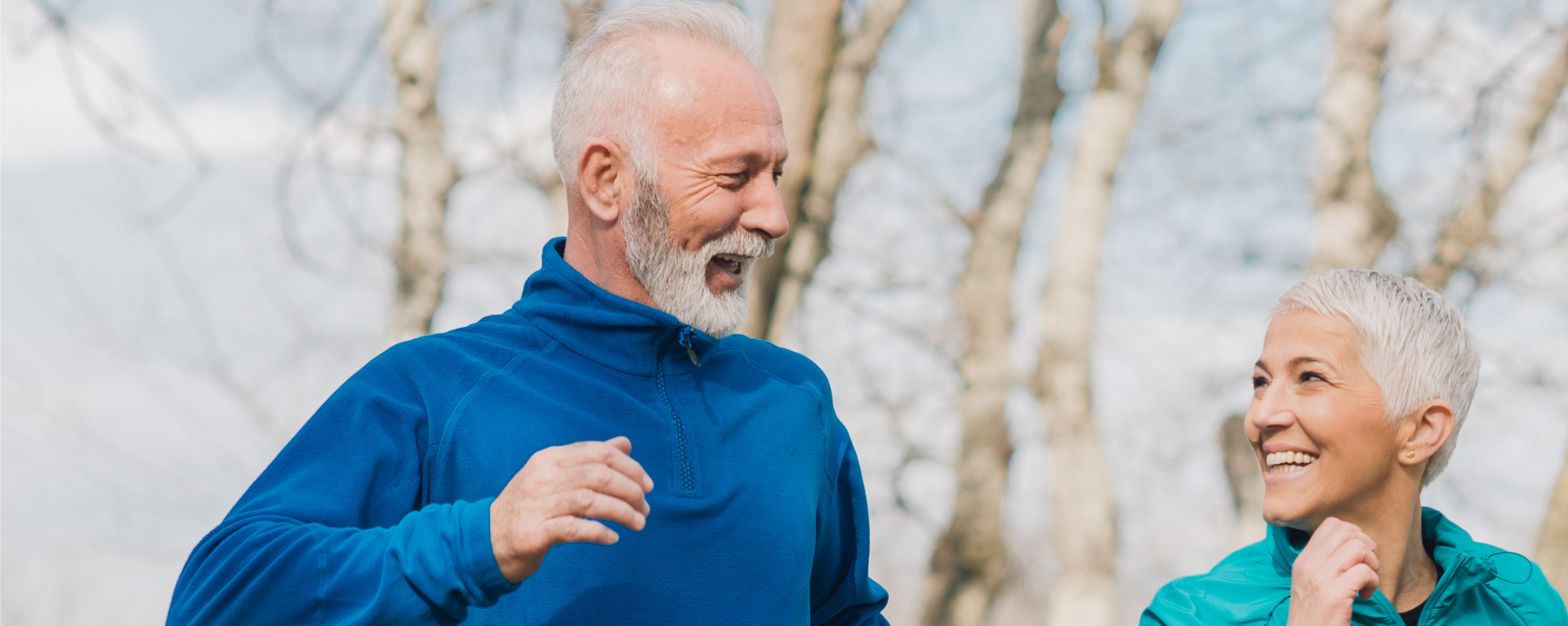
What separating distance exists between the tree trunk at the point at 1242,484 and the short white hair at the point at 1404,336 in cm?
682

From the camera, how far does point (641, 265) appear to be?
215 centimetres

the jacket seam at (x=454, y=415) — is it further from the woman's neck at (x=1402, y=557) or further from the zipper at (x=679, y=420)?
the woman's neck at (x=1402, y=557)

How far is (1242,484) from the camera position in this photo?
30.1 ft

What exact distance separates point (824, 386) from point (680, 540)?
559 mm

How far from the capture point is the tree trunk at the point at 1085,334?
30.4 feet

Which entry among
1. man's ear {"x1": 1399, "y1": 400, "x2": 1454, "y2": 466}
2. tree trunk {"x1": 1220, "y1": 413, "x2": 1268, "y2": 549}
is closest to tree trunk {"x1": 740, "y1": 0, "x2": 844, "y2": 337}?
man's ear {"x1": 1399, "y1": 400, "x2": 1454, "y2": 466}

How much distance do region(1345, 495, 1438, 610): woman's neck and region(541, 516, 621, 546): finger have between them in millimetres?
1476

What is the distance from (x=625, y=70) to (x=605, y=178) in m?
0.20

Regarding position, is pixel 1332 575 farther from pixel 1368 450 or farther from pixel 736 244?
pixel 736 244

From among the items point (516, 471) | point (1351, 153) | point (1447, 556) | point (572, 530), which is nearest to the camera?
point (572, 530)

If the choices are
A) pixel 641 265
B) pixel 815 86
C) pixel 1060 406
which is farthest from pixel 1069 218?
pixel 641 265

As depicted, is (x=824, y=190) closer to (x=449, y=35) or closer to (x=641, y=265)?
(x=449, y=35)

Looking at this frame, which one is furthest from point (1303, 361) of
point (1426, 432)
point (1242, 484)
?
point (1242, 484)

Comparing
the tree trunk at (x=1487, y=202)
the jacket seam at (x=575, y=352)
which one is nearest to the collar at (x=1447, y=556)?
the jacket seam at (x=575, y=352)
